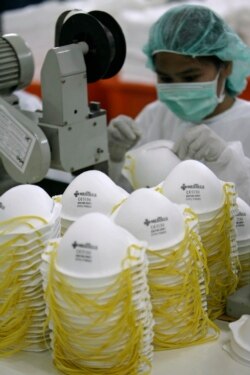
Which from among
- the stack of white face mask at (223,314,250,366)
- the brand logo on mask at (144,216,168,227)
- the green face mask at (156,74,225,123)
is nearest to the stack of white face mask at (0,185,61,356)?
the brand logo on mask at (144,216,168,227)

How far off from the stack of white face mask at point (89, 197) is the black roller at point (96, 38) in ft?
1.18

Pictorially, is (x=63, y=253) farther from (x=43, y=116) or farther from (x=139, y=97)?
(x=139, y=97)

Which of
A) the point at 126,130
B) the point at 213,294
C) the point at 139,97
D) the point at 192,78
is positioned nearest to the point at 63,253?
the point at 213,294

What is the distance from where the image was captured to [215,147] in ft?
6.37

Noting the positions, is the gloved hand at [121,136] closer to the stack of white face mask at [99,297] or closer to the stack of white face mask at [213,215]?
the stack of white face mask at [213,215]

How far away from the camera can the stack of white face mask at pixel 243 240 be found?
1.50 m

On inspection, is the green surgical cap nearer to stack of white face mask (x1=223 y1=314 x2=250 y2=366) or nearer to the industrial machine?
the industrial machine

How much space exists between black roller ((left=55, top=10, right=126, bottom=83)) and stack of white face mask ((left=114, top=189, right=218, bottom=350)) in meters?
0.50

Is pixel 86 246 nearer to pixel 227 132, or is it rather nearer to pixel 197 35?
pixel 197 35

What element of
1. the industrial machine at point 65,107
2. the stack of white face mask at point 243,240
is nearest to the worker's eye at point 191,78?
the industrial machine at point 65,107

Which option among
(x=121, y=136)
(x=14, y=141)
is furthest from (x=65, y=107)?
(x=121, y=136)

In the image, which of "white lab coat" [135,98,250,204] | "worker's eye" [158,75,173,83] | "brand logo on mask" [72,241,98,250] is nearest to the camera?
"brand logo on mask" [72,241,98,250]

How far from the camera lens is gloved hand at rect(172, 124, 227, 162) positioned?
194 cm

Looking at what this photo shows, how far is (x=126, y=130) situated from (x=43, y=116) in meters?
0.68
